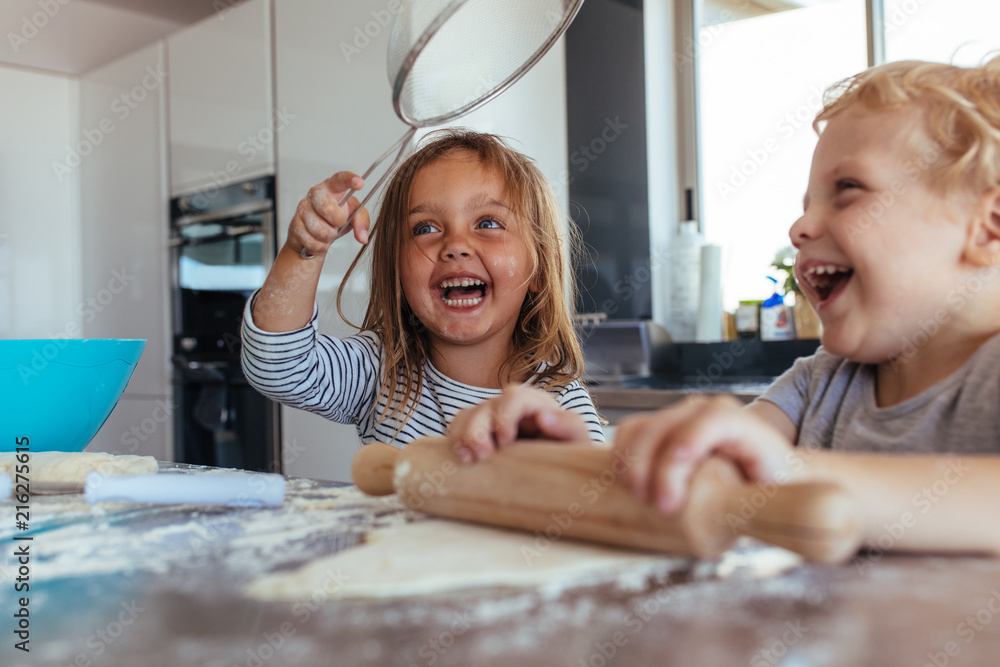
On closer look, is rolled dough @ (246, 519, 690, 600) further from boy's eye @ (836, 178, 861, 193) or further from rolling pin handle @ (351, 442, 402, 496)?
boy's eye @ (836, 178, 861, 193)

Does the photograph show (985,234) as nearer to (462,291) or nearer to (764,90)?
(462,291)

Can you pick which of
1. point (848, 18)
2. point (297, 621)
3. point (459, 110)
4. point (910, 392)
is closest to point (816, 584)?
point (297, 621)

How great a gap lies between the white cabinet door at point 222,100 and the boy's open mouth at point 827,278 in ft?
6.92

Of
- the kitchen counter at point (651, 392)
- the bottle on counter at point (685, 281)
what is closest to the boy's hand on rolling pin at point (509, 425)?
the kitchen counter at point (651, 392)

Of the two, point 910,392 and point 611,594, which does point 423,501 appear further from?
point 910,392

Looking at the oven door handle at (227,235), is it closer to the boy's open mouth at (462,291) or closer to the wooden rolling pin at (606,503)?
the boy's open mouth at (462,291)

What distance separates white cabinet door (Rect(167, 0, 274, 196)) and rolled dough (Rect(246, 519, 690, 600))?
2270 millimetres

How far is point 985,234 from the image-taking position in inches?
24.7

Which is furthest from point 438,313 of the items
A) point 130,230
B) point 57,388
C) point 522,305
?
point 130,230

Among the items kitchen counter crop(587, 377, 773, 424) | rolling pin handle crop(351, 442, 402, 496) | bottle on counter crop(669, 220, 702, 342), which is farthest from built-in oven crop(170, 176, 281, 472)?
rolling pin handle crop(351, 442, 402, 496)

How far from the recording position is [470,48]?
928 mm

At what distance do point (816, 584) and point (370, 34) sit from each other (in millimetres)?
2140

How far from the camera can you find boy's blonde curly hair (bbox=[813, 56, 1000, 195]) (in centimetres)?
60

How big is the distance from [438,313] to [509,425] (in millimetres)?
583
